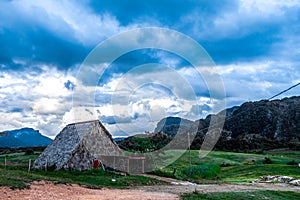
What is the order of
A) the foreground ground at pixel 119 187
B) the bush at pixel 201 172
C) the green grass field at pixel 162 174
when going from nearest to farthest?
the foreground ground at pixel 119 187, the green grass field at pixel 162 174, the bush at pixel 201 172

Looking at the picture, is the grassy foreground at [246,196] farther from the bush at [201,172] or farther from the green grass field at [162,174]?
the bush at [201,172]

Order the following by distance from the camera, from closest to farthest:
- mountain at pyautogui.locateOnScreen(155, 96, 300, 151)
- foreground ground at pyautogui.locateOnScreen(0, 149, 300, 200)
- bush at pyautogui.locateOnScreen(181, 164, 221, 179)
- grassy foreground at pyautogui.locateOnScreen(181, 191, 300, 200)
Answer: foreground ground at pyautogui.locateOnScreen(0, 149, 300, 200), grassy foreground at pyautogui.locateOnScreen(181, 191, 300, 200), bush at pyautogui.locateOnScreen(181, 164, 221, 179), mountain at pyautogui.locateOnScreen(155, 96, 300, 151)

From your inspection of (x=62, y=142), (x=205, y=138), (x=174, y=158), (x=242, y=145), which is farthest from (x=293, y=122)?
(x=62, y=142)

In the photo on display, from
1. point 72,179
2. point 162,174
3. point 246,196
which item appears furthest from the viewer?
point 162,174

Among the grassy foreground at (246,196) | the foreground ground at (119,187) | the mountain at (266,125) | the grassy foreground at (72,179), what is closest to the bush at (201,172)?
the foreground ground at (119,187)

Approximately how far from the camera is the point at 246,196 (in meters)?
19.6

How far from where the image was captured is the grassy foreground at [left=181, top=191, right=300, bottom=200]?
58.9 ft

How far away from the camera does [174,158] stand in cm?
4362

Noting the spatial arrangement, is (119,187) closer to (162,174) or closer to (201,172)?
(162,174)

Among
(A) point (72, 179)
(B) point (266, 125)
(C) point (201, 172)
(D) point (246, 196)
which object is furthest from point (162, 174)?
(B) point (266, 125)

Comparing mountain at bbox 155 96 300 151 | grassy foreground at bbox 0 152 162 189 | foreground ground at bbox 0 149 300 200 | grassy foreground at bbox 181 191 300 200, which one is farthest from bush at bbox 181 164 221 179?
mountain at bbox 155 96 300 151

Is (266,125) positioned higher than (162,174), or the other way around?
(266,125)

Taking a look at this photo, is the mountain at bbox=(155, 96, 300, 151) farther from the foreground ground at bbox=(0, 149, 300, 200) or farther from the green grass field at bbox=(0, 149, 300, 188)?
the foreground ground at bbox=(0, 149, 300, 200)

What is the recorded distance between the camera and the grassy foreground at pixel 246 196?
1794cm
